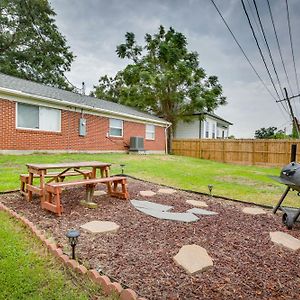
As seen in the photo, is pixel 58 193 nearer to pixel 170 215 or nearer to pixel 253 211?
pixel 170 215

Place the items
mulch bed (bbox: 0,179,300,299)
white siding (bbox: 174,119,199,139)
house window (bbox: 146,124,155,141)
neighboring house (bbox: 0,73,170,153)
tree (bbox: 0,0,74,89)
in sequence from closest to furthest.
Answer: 1. mulch bed (bbox: 0,179,300,299)
2. neighboring house (bbox: 0,73,170,153)
3. house window (bbox: 146,124,155,141)
4. tree (bbox: 0,0,74,89)
5. white siding (bbox: 174,119,199,139)

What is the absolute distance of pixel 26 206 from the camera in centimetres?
421

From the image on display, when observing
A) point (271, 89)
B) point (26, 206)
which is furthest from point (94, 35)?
point (26, 206)

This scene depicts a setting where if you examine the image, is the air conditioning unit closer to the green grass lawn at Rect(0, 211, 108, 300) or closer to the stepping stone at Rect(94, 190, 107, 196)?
the stepping stone at Rect(94, 190, 107, 196)

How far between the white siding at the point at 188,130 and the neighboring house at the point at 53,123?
8714 mm

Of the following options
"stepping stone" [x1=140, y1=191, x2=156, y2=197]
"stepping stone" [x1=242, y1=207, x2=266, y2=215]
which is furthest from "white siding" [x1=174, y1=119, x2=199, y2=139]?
"stepping stone" [x1=242, y1=207, x2=266, y2=215]

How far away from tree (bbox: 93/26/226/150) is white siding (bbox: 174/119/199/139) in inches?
37.4

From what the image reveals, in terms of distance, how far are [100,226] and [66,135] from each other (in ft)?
30.3

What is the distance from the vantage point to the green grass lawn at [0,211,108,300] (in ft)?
6.54

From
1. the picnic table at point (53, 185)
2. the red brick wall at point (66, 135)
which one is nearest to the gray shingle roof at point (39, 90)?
the red brick wall at point (66, 135)

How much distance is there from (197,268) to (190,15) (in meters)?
6.67

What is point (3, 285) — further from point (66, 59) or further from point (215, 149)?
point (66, 59)

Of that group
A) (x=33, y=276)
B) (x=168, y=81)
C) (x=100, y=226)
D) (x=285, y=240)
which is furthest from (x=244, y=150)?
(x=33, y=276)

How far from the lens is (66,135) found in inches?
464
